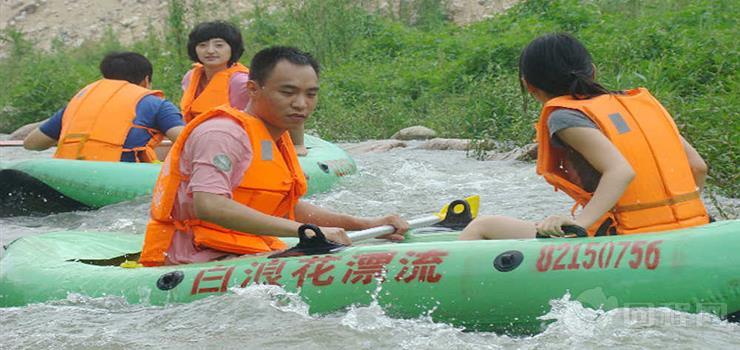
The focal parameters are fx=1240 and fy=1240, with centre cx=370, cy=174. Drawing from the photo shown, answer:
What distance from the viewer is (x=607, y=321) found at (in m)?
3.62

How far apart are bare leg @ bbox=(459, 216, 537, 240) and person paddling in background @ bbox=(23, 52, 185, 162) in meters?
3.38

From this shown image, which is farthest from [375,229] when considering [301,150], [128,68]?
[301,150]

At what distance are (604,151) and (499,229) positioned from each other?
0.54m

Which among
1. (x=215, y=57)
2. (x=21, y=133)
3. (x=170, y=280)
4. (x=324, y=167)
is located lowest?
(x=21, y=133)

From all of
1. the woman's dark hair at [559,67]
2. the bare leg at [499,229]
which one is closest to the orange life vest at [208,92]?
the bare leg at [499,229]

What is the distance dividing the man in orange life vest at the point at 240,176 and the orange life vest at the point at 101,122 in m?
3.10

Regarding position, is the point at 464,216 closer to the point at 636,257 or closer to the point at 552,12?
the point at 636,257

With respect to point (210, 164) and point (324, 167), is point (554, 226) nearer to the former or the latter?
point (210, 164)

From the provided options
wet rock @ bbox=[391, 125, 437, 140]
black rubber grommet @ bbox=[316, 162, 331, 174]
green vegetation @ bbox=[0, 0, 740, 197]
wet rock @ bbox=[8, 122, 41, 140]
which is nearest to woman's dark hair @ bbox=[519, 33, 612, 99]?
green vegetation @ bbox=[0, 0, 740, 197]

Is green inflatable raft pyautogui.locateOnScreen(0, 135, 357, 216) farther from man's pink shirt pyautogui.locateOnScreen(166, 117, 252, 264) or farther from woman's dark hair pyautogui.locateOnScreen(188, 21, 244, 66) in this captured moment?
man's pink shirt pyautogui.locateOnScreen(166, 117, 252, 264)

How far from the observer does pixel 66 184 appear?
24.0ft

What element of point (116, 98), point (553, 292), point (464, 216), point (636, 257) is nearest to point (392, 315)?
point (553, 292)

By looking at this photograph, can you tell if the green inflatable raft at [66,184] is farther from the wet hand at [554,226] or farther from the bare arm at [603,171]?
the bare arm at [603,171]

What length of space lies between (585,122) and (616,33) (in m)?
7.70
